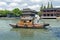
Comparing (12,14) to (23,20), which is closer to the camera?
(23,20)

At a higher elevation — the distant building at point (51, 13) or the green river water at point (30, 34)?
the green river water at point (30, 34)

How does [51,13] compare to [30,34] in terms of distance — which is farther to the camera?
[51,13]

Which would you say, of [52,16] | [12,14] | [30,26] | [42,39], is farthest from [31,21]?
[12,14]

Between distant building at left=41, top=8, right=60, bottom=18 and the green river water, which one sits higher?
the green river water

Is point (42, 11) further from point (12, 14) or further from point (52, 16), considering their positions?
point (12, 14)

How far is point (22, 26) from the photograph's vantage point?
121 feet

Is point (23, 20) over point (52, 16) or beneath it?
over

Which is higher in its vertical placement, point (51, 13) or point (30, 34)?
point (30, 34)

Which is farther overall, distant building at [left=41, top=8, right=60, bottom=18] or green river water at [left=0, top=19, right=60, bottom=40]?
distant building at [left=41, top=8, right=60, bottom=18]

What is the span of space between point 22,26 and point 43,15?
62.2m

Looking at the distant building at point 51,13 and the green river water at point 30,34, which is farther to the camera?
the distant building at point 51,13

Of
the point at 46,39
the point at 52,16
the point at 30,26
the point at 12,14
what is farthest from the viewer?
the point at 12,14

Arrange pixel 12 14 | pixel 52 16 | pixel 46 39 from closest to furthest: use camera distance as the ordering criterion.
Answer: pixel 46 39
pixel 52 16
pixel 12 14

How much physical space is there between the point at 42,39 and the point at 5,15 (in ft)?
308
